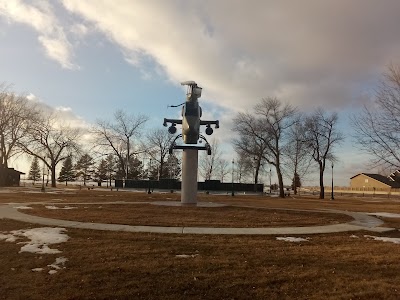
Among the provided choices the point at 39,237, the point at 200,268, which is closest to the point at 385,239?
the point at 200,268

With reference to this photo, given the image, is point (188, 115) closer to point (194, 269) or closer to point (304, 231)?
point (304, 231)

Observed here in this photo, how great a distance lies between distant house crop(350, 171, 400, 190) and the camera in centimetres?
10488

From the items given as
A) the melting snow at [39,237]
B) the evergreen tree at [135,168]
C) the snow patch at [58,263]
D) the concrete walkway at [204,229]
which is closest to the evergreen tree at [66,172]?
the evergreen tree at [135,168]

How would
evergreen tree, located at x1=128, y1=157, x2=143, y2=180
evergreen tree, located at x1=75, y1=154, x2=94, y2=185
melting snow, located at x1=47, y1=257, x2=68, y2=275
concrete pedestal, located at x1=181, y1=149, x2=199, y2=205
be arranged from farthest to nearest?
evergreen tree, located at x1=75, y1=154, x2=94, y2=185, evergreen tree, located at x1=128, y1=157, x2=143, y2=180, concrete pedestal, located at x1=181, y1=149, x2=199, y2=205, melting snow, located at x1=47, y1=257, x2=68, y2=275

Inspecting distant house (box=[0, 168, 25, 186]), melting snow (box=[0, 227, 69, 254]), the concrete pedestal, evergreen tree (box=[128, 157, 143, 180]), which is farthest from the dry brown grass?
evergreen tree (box=[128, 157, 143, 180])

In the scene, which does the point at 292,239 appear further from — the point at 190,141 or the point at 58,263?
the point at 190,141

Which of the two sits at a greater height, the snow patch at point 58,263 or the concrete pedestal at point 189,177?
the concrete pedestal at point 189,177

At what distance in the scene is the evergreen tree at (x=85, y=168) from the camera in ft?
323

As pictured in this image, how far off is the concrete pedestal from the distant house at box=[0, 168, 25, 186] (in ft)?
150

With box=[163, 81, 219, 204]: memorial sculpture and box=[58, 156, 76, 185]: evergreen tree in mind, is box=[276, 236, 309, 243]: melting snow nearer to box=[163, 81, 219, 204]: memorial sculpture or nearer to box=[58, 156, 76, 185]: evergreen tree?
box=[163, 81, 219, 204]: memorial sculpture

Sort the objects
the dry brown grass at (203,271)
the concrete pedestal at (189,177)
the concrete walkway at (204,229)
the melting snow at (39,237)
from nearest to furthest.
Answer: the dry brown grass at (203,271), the melting snow at (39,237), the concrete walkway at (204,229), the concrete pedestal at (189,177)

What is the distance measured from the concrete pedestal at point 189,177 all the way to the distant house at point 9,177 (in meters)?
45.8

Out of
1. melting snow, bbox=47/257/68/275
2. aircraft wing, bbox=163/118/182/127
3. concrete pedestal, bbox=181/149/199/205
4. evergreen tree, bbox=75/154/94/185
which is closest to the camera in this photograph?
melting snow, bbox=47/257/68/275

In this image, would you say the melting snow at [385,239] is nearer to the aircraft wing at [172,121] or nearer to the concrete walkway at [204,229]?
the concrete walkway at [204,229]
